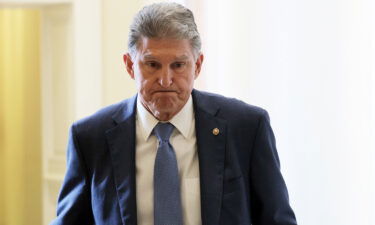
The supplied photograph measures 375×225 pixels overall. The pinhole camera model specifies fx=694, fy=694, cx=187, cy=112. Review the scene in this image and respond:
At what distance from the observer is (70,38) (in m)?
3.95

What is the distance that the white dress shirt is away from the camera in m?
1.96

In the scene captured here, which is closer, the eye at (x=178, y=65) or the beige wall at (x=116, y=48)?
the eye at (x=178, y=65)

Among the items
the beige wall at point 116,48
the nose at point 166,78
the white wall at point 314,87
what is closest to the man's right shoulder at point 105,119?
the nose at point 166,78

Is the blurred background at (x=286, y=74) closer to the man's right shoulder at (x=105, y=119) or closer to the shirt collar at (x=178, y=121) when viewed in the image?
the shirt collar at (x=178, y=121)

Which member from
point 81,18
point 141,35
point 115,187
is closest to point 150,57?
point 141,35

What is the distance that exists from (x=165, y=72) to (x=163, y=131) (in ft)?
0.76

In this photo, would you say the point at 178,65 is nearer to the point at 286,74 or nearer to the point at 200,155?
the point at 200,155

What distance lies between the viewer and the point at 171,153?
199cm

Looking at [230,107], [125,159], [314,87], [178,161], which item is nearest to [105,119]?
[125,159]

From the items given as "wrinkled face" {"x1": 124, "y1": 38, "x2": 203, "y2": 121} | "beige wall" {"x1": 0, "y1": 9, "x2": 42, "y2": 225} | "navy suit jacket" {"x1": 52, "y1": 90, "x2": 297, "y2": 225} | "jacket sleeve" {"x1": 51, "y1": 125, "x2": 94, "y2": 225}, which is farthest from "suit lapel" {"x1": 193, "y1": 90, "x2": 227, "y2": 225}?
"beige wall" {"x1": 0, "y1": 9, "x2": 42, "y2": 225}

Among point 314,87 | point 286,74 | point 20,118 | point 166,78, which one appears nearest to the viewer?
point 166,78

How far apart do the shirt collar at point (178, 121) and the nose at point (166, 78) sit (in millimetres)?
188

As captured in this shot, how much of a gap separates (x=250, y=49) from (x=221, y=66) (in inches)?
7.6

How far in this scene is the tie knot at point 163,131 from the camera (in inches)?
79.9
